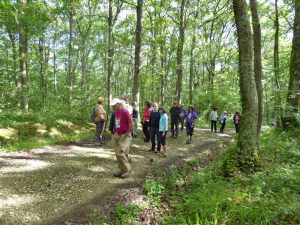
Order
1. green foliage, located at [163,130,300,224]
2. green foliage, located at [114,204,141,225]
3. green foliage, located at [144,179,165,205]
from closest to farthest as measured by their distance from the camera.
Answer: green foliage, located at [163,130,300,224], green foliage, located at [114,204,141,225], green foliage, located at [144,179,165,205]

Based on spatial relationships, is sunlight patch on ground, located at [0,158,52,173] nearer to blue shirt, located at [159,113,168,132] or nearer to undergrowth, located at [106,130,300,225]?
undergrowth, located at [106,130,300,225]

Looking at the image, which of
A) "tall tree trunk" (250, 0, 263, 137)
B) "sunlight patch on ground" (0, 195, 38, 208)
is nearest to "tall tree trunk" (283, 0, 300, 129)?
"tall tree trunk" (250, 0, 263, 137)

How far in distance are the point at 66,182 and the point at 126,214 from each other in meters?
2.57

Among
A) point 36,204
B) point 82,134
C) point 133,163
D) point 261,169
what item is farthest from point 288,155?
point 82,134

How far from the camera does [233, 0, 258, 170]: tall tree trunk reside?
764 cm

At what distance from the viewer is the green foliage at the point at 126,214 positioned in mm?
5504

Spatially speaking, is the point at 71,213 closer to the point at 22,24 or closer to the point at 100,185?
the point at 100,185

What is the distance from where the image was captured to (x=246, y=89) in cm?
772

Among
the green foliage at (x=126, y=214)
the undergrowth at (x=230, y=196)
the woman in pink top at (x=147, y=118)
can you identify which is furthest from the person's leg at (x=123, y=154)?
the woman in pink top at (x=147, y=118)

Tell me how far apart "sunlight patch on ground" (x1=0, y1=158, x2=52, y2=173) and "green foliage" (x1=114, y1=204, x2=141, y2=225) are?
3913mm

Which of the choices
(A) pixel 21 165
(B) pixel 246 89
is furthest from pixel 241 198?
(A) pixel 21 165

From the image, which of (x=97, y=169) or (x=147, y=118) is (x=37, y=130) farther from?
(x=97, y=169)

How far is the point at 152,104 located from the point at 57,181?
19.5 ft

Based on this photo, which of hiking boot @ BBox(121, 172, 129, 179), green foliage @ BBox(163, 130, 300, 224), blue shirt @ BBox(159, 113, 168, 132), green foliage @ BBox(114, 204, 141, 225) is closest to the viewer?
green foliage @ BBox(163, 130, 300, 224)
